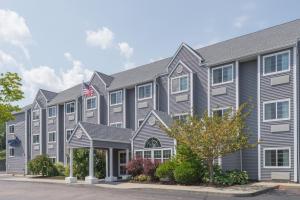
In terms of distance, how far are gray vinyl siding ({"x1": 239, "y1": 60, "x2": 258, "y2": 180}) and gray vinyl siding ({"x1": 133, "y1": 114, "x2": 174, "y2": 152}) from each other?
5.47 m

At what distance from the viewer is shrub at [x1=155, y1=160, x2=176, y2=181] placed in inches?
1033

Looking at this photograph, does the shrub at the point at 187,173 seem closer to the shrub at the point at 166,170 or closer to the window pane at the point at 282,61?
the shrub at the point at 166,170

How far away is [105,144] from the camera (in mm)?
30984

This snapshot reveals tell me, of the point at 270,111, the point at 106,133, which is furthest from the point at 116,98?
the point at 270,111

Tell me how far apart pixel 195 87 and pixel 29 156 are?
28.8 meters

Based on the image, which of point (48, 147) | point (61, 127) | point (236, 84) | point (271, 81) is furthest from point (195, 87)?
point (48, 147)

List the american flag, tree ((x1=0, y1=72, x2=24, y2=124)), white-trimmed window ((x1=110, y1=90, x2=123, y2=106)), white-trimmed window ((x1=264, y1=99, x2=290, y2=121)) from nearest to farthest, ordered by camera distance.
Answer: tree ((x1=0, y1=72, x2=24, y2=124)) → white-trimmed window ((x1=264, y1=99, x2=290, y2=121)) → white-trimmed window ((x1=110, y1=90, x2=123, y2=106)) → the american flag

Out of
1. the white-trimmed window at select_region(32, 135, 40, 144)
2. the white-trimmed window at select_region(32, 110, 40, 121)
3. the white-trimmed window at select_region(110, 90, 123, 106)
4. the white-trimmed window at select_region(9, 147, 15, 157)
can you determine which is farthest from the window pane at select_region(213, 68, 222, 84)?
the white-trimmed window at select_region(9, 147, 15, 157)

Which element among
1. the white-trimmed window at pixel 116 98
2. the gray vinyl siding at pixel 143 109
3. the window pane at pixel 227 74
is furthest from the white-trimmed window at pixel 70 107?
the window pane at pixel 227 74

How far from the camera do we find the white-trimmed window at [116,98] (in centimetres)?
3762

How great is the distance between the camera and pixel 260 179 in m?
25.5

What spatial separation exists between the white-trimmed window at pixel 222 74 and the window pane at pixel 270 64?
109 inches

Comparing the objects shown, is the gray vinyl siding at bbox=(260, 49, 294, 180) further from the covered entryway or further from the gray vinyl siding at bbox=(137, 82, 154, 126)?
the covered entryway

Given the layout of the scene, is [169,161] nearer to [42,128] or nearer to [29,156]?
[42,128]
